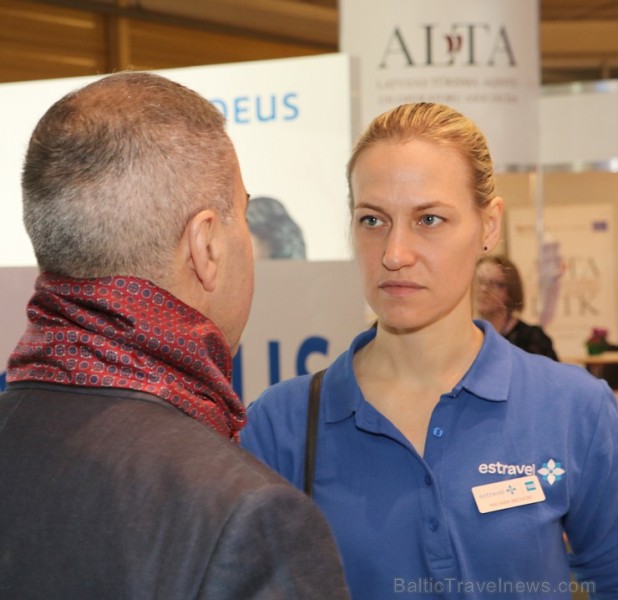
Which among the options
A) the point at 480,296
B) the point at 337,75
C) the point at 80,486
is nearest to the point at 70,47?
the point at 337,75

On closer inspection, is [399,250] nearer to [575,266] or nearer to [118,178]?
[118,178]

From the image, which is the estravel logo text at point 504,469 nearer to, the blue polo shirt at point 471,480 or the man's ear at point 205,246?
the blue polo shirt at point 471,480

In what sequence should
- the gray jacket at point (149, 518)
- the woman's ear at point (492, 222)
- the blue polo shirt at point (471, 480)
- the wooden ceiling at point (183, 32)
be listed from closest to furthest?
the gray jacket at point (149, 518), the blue polo shirt at point (471, 480), the woman's ear at point (492, 222), the wooden ceiling at point (183, 32)

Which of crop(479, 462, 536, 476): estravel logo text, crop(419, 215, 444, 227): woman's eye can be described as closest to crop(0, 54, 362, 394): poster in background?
crop(419, 215, 444, 227): woman's eye

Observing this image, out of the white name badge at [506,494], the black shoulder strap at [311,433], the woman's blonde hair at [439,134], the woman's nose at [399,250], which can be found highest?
the woman's blonde hair at [439,134]

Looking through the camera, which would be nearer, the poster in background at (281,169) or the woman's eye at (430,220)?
the woman's eye at (430,220)

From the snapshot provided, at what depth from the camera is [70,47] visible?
6.93 meters

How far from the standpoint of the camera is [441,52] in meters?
4.43

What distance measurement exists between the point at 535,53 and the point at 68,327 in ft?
13.5

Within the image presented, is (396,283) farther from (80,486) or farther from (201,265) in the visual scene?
(80,486)

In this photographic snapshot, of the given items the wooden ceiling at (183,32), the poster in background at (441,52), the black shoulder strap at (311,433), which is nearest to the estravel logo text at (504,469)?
the black shoulder strap at (311,433)

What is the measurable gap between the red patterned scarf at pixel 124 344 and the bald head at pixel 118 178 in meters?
0.03

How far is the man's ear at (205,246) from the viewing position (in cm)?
109

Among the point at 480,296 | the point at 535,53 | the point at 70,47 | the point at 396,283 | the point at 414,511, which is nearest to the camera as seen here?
the point at 414,511
